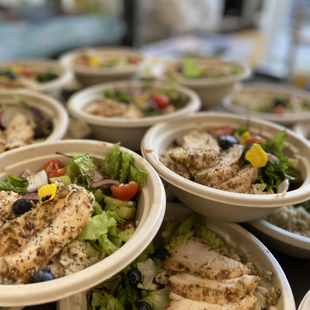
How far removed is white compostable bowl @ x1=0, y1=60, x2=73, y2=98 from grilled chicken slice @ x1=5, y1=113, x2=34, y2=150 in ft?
1.70

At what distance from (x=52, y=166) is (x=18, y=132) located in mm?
658

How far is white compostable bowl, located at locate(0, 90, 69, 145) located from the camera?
7.49 ft

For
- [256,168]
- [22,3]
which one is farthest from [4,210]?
[22,3]

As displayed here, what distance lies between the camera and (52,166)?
5.86 ft

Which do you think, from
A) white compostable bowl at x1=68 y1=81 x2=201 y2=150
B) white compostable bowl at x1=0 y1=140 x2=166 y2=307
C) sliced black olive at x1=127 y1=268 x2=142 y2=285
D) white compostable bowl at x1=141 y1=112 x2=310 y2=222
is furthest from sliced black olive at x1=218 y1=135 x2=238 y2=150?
sliced black olive at x1=127 y1=268 x2=142 y2=285

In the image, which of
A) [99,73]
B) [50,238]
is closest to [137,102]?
[99,73]

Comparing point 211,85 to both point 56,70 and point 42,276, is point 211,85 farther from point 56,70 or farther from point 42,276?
point 42,276

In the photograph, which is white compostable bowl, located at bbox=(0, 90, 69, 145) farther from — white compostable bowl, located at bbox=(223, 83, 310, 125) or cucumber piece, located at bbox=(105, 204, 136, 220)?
white compostable bowl, located at bbox=(223, 83, 310, 125)

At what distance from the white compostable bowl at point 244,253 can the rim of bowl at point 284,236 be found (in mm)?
114

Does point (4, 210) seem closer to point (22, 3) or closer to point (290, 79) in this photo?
point (22, 3)

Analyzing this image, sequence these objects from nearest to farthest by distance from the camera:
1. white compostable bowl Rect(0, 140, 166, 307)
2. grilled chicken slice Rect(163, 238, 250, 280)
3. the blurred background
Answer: white compostable bowl Rect(0, 140, 166, 307) < grilled chicken slice Rect(163, 238, 250, 280) < the blurred background

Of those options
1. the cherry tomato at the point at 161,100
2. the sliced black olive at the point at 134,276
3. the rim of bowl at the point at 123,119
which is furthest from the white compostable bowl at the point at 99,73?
the sliced black olive at the point at 134,276

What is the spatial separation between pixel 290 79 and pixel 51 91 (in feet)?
13.5

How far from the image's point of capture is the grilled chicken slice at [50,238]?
4.08 feet
